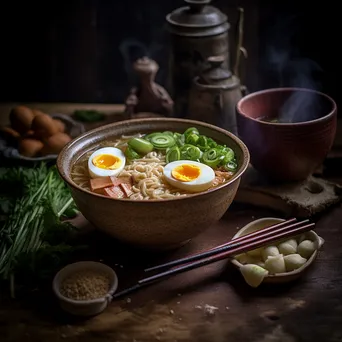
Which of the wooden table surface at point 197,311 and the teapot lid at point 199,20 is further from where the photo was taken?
the teapot lid at point 199,20

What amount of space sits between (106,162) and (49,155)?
0.57 metres

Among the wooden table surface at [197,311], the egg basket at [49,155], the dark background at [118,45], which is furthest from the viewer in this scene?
the dark background at [118,45]

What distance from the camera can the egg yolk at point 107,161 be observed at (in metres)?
2.45

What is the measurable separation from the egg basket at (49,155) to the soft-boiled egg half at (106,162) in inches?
18.6

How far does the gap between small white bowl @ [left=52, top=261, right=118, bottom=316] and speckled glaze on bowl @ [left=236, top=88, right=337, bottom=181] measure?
77 cm

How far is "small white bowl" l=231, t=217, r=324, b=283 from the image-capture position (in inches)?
88.7

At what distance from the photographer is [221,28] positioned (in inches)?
121

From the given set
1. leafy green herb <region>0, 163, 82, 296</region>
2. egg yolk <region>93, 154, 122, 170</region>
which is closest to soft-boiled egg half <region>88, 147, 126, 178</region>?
egg yolk <region>93, 154, 122, 170</region>

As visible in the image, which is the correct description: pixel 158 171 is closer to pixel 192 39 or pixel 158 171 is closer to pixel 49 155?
pixel 49 155

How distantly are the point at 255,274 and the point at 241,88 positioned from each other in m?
1.07

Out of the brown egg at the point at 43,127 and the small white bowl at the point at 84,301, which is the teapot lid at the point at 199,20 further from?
the small white bowl at the point at 84,301

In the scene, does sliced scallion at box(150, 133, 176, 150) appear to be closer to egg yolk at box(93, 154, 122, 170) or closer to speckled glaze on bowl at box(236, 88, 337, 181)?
egg yolk at box(93, 154, 122, 170)

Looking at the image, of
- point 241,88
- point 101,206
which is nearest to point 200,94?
point 241,88

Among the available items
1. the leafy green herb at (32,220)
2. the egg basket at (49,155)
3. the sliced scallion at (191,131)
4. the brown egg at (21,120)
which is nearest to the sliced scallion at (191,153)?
the sliced scallion at (191,131)
